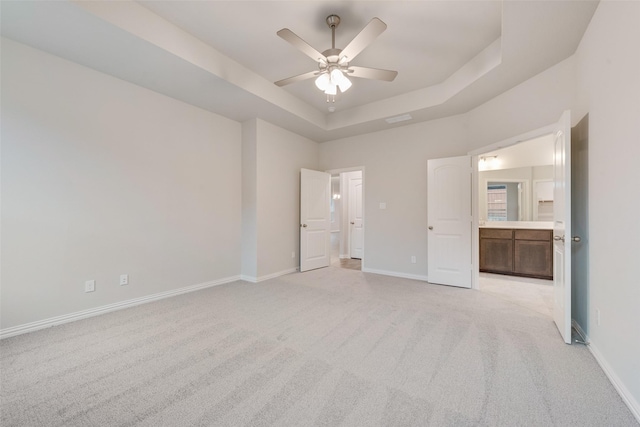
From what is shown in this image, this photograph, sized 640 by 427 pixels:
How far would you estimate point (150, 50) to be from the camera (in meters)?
2.47

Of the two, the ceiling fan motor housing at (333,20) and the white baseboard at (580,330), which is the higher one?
the ceiling fan motor housing at (333,20)

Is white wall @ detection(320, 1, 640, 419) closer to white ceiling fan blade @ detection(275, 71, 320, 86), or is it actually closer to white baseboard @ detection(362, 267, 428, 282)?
white ceiling fan blade @ detection(275, 71, 320, 86)

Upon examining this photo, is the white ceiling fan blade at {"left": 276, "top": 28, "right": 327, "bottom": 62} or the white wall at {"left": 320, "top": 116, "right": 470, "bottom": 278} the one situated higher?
the white ceiling fan blade at {"left": 276, "top": 28, "right": 327, "bottom": 62}

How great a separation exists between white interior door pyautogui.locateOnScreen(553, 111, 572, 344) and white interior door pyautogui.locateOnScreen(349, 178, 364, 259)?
167 inches

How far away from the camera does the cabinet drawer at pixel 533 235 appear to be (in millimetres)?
4355

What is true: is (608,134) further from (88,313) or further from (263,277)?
(88,313)

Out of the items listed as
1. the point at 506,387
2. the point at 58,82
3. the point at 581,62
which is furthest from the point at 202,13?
the point at 506,387

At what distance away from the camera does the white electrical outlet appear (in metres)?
2.78

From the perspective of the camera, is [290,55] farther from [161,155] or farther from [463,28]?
[161,155]

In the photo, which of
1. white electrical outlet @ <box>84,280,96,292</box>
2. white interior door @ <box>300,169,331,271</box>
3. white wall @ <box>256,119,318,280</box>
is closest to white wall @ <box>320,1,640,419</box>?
white interior door @ <box>300,169,331,271</box>

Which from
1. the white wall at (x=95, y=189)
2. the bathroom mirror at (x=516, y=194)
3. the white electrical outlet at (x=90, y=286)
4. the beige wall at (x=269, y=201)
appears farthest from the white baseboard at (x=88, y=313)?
the bathroom mirror at (x=516, y=194)

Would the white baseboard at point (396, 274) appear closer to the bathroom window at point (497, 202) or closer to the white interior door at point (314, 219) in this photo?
the white interior door at point (314, 219)

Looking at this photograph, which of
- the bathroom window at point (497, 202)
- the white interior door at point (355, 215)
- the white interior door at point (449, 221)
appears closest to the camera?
the white interior door at point (449, 221)

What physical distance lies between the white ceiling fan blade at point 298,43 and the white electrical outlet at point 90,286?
10.3 ft
